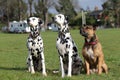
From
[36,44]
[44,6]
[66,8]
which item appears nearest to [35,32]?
[36,44]

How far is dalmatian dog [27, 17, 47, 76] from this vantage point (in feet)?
43.2

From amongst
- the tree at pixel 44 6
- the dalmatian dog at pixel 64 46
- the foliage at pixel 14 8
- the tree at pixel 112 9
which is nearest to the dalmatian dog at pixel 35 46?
the dalmatian dog at pixel 64 46

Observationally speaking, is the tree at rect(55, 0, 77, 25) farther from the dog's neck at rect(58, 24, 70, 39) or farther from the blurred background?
the dog's neck at rect(58, 24, 70, 39)

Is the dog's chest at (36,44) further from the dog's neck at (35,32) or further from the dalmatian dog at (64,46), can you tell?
the dalmatian dog at (64,46)

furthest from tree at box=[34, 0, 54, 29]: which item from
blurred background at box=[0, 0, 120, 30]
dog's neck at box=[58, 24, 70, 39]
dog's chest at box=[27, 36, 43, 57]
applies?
dog's neck at box=[58, 24, 70, 39]

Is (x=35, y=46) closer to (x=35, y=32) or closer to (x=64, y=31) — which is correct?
(x=35, y=32)

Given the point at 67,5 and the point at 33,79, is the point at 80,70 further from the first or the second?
the point at 67,5

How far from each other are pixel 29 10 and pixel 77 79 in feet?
332

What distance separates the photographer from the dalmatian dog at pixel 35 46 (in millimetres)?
13164

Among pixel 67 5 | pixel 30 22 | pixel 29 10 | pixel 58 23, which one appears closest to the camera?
pixel 58 23

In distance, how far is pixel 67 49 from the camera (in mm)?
12383

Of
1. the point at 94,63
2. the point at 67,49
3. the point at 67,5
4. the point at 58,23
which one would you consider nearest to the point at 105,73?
the point at 94,63

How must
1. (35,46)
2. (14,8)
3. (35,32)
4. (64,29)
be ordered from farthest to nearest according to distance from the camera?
(14,8) < (35,46) < (35,32) < (64,29)

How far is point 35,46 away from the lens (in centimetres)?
1334
